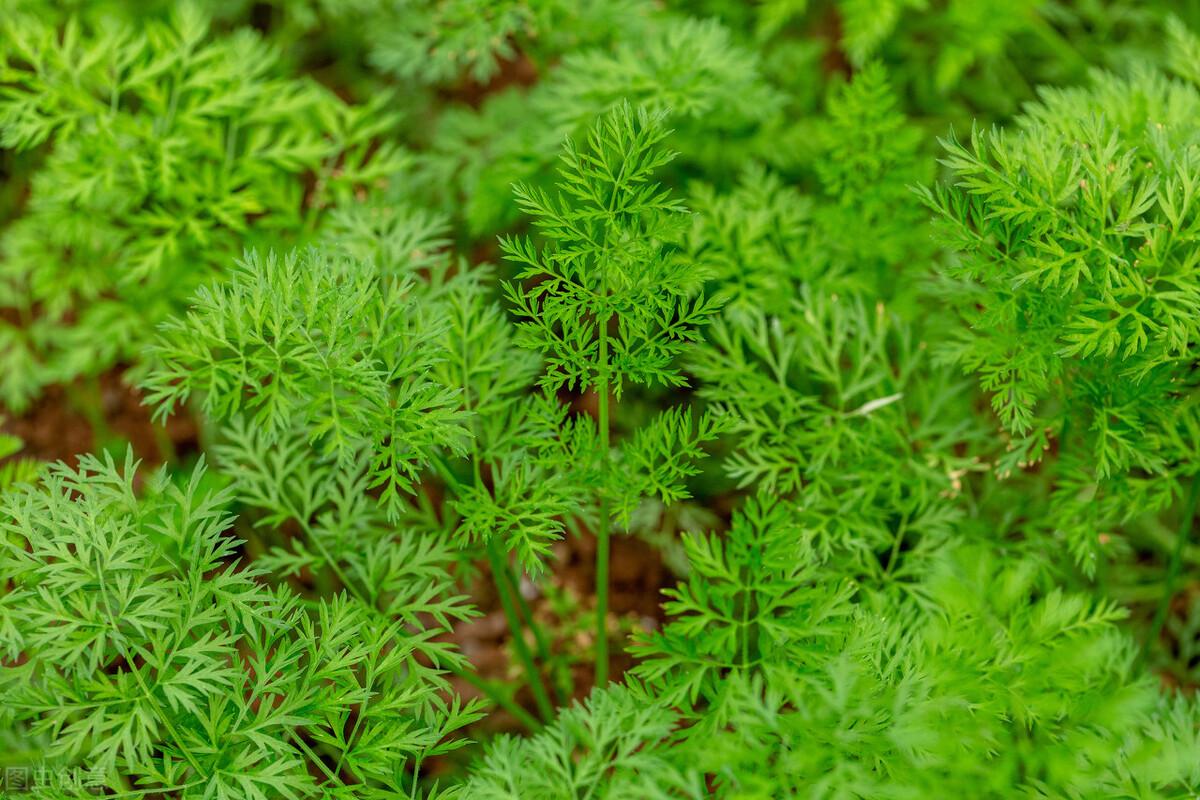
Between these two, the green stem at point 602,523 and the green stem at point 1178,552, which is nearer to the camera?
the green stem at point 602,523

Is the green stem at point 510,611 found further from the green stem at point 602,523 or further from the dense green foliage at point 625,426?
the green stem at point 602,523

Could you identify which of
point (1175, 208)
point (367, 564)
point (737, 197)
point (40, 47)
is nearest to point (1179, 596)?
point (1175, 208)

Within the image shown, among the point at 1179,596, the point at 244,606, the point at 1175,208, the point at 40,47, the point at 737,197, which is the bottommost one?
the point at 1179,596

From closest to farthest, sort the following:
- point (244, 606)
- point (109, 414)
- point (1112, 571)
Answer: point (244, 606) < point (1112, 571) < point (109, 414)

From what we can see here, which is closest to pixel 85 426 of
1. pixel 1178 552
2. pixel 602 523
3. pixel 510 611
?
pixel 510 611

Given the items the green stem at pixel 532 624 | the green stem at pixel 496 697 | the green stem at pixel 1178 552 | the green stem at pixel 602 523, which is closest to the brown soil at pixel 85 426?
the green stem at pixel 532 624

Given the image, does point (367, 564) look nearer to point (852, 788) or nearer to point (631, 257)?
point (631, 257)

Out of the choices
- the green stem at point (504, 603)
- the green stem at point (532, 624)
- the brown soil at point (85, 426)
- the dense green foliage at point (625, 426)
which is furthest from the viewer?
the brown soil at point (85, 426)

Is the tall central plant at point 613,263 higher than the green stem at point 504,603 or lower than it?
higher

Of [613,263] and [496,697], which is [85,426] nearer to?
[496,697]
